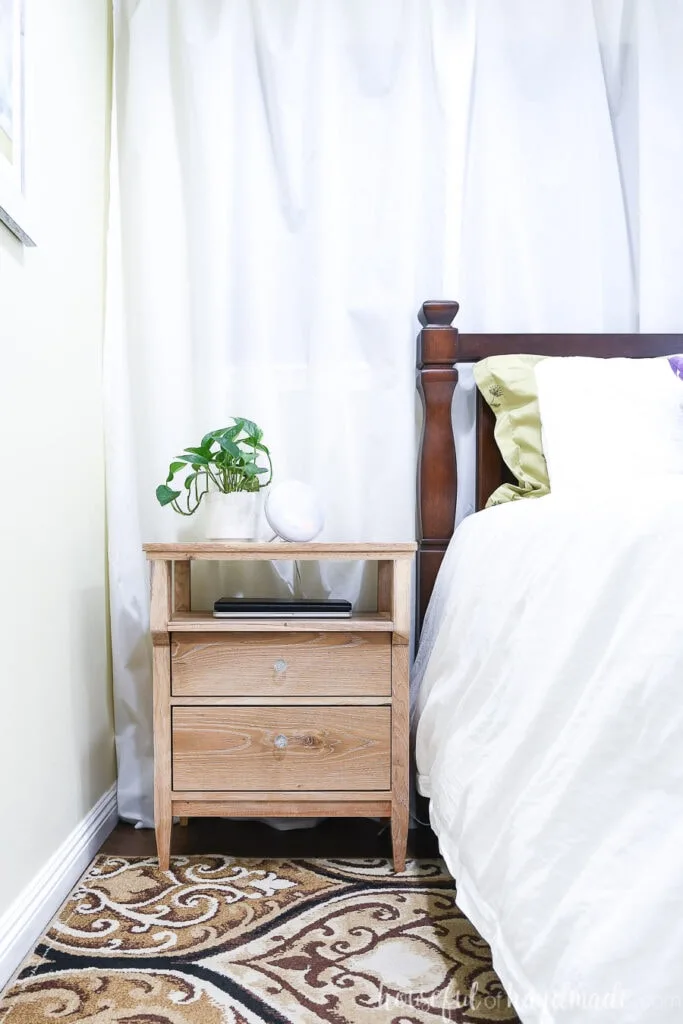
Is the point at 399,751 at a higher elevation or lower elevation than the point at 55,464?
lower

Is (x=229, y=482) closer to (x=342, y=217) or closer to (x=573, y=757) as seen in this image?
(x=342, y=217)

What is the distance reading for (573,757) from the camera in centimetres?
80

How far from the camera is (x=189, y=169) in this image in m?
1.89

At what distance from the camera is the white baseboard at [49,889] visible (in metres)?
1.17

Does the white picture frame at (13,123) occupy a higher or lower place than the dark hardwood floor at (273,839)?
higher

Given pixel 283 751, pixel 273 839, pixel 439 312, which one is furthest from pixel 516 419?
pixel 273 839

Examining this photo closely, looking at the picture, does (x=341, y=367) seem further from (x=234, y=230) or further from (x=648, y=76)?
(x=648, y=76)

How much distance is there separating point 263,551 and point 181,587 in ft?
1.14

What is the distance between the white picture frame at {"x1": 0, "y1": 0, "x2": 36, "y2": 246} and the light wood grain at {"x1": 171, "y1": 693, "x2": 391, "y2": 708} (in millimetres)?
872

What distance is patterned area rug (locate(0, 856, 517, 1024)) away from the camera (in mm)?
1070

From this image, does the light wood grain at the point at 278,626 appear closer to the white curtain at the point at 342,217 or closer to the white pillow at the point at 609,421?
the white curtain at the point at 342,217

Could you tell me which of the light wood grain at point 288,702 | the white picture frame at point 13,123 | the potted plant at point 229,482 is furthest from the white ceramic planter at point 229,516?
the white picture frame at point 13,123

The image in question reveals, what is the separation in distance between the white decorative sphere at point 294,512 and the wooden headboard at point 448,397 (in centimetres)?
28

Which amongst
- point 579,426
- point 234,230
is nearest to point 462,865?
point 579,426
